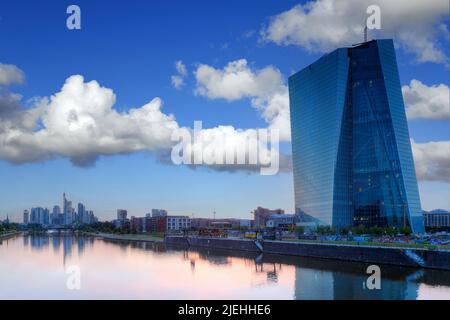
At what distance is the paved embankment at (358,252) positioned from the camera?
5102 centimetres

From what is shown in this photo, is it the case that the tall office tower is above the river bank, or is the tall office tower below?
above

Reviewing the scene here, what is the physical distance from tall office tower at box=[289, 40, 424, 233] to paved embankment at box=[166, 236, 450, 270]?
41.0m

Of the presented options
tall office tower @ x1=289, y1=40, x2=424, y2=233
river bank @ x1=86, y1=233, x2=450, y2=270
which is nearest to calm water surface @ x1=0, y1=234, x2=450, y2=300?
river bank @ x1=86, y1=233, x2=450, y2=270

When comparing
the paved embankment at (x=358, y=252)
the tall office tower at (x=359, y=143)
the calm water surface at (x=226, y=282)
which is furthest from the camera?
the tall office tower at (x=359, y=143)

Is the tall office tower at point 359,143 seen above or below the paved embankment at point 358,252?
above

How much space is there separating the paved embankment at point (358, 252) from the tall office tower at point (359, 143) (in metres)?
41.0

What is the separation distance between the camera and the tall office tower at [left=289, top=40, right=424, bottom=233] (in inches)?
4562

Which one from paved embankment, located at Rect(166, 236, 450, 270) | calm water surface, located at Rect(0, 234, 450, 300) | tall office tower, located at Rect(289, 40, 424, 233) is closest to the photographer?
calm water surface, located at Rect(0, 234, 450, 300)

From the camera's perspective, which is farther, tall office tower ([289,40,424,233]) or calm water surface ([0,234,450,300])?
tall office tower ([289,40,424,233])

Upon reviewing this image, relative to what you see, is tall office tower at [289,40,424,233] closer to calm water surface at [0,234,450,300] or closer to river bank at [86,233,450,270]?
river bank at [86,233,450,270]

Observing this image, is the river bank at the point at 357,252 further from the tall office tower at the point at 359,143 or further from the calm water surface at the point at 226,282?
the tall office tower at the point at 359,143

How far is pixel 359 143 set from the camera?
406ft

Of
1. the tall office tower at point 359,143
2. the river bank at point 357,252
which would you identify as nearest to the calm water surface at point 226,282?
the river bank at point 357,252

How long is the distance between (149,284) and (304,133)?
98825 millimetres
